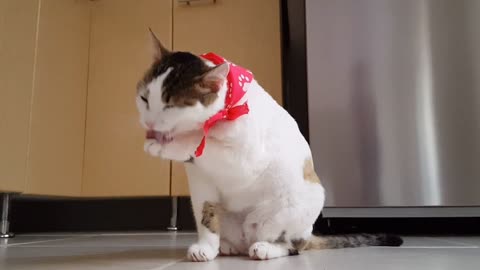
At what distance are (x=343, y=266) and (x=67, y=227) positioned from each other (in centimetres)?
162

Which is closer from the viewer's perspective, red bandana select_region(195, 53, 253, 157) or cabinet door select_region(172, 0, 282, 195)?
red bandana select_region(195, 53, 253, 157)

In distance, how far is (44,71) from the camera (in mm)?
1494

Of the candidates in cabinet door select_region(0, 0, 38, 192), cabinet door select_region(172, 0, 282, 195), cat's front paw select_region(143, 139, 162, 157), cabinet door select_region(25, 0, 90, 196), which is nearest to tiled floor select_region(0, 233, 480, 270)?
cat's front paw select_region(143, 139, 162, 157)

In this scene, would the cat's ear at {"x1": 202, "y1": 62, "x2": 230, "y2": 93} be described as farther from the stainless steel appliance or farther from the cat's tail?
the stainless steel appliance

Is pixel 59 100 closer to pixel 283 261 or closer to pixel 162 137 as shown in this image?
pixel 162 137

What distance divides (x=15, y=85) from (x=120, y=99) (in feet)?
1.42

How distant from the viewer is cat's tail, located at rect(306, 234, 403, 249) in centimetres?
96

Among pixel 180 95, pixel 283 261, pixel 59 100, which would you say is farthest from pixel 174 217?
pixel 180 95

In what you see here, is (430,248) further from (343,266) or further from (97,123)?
(97,123)

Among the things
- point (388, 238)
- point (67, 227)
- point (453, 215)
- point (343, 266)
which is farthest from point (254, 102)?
point (67, 227)

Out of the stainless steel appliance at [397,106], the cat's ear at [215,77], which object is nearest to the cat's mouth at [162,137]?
the cat's ear at [215,77]

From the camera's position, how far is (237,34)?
1.67m

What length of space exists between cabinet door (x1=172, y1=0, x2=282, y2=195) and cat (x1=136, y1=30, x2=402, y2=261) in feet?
2.60

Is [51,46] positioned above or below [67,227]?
above
